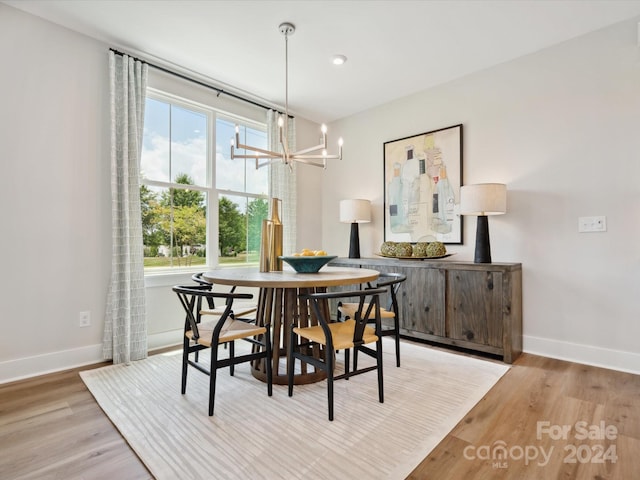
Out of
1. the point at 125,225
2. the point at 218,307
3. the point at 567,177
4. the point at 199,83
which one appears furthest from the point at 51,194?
the point at 567,177

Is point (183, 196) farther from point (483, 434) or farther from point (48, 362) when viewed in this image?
point (483, 434)

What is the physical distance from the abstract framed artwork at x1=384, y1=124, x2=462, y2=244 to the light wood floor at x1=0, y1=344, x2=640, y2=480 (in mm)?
1663

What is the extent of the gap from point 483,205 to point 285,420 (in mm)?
2312

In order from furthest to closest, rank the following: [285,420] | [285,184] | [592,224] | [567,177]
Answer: [285,184], [567,177], [592,224], [285,420]

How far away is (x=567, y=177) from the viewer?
284 centimetres

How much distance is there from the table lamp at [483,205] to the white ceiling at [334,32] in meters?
1.27

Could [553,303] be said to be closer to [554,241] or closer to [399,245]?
[554,241]

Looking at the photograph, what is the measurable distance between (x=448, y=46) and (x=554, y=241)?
76.8 inches

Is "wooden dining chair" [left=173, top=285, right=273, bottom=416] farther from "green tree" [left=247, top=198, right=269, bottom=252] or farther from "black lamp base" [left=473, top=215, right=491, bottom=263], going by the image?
"black lamp base" [left=473, top=215, right=491, bottom=263]

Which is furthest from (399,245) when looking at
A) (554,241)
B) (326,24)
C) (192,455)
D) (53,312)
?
(53,312)

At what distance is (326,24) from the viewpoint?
104 inches

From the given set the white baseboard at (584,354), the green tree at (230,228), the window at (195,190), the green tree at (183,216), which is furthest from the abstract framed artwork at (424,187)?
the green tree at (183,216)

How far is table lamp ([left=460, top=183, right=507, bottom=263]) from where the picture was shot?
287 cm

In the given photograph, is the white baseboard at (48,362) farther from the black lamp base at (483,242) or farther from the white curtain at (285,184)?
the black lamp base at (483,242)
